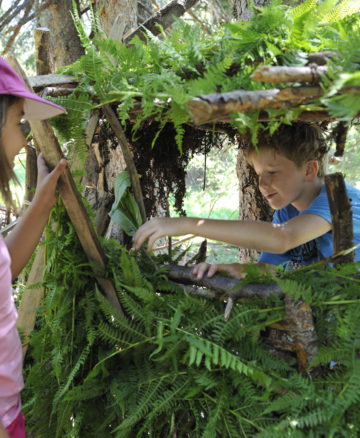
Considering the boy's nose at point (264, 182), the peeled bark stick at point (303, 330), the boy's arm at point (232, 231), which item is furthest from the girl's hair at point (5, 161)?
the boy's nose at point (264, 182)

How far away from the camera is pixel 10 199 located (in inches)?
48.0

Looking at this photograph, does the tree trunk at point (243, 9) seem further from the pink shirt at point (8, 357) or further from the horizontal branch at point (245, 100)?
the pink shirt at point (8, 357)

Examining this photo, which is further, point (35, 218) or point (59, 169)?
point (35, 218)

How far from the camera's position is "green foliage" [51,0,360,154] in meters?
0.86

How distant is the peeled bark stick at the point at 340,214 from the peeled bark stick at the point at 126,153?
2.76ft

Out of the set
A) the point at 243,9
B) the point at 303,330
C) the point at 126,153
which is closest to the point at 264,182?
the point at 126,153

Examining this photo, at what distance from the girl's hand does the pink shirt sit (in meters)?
0.21

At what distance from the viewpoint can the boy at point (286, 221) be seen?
1508mm

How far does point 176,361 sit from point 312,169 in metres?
1.13

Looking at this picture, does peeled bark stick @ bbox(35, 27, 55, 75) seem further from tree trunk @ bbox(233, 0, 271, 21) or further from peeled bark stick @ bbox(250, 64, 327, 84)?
peeled bark stick @ bbox(250, 64, 327, 84)

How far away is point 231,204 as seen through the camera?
39.5 ft

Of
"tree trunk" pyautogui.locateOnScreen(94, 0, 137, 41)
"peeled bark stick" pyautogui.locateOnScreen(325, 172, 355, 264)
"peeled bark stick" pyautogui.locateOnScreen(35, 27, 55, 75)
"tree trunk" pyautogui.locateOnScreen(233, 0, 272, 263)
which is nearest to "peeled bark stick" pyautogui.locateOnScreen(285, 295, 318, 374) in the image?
"peeled bark stick" pyautogui.locateOnScreen(325, 172, 355, 264)

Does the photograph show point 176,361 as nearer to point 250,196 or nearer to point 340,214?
point 340,214

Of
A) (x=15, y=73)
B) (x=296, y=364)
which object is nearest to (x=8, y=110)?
(x=15, y=73)
